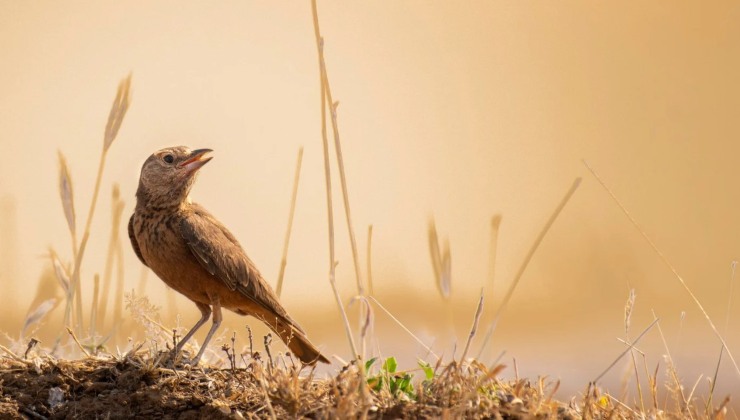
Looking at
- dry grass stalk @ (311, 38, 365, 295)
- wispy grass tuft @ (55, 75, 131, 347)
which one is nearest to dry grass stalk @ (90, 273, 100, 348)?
wispy grass tuft @ (55, 75, 131, 347)

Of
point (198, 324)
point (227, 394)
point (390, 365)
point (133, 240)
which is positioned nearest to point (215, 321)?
point (198, 324)

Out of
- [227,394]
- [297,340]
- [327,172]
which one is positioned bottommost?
[227,394]

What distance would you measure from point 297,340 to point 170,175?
122 centimetres

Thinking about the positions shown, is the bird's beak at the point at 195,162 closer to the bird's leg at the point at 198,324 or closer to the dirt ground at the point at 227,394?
the bird's leg at the point at 198,324

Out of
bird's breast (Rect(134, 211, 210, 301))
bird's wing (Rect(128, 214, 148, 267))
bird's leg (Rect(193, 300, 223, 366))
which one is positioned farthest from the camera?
bird's wing (Rect(128, 214, 148, 267))

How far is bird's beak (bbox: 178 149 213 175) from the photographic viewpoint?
16.9 feet

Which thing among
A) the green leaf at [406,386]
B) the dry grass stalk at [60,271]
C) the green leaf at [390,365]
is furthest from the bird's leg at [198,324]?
the green leaf at [406,386]

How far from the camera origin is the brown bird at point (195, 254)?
16.0 feet

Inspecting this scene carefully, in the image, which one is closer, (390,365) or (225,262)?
(390,365)

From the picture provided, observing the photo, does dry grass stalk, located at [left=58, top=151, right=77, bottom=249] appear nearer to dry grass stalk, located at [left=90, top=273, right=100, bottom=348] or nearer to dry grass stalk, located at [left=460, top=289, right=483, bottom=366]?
dry grass stalk, located at [left=90, top=273, right=100, bottom=348]

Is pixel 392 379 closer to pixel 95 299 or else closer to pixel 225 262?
pixel 225 262

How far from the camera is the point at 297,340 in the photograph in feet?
16.2

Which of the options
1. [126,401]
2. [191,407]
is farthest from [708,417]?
[126,401]

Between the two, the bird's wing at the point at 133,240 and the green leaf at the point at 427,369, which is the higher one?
the bird's wing at the point at 133,240
